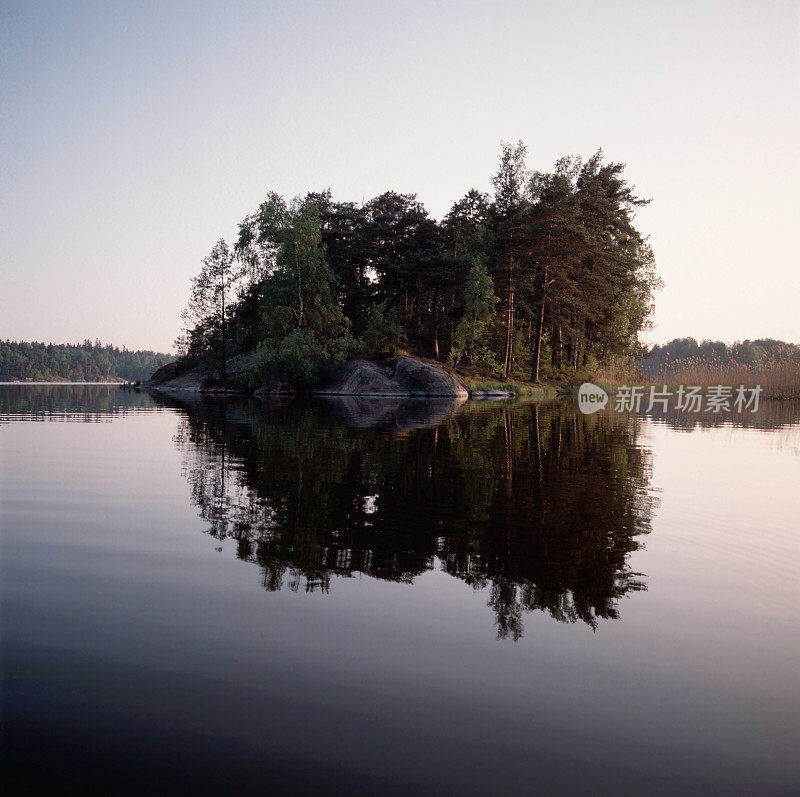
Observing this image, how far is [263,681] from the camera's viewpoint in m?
3.18

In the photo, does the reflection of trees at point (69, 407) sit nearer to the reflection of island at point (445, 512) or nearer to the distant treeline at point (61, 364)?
the reflection of island at point (445, 512)

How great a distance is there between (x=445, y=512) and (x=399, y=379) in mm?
37509

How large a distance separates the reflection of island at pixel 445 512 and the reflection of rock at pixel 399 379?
28.4 meters

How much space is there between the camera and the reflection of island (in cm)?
495

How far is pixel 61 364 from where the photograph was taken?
162 metres

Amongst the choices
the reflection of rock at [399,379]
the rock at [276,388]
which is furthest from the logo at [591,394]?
the rock at [276,388]

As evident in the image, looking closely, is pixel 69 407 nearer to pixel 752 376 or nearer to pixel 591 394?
pixel 591 394

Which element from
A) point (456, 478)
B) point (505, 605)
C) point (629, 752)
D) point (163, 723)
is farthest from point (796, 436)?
point (163, 723)

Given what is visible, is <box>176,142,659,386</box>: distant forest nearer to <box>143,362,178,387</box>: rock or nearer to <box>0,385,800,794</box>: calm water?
<box>143,362,178,387</box>: rock

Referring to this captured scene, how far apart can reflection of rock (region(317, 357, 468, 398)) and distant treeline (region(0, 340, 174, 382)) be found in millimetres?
117310

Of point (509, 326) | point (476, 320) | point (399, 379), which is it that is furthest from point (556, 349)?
point (399, 379)

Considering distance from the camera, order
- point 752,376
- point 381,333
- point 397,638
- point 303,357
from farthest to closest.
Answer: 1. point 381,333
2. point 303,357
3. point 752,376
4. point 397,638

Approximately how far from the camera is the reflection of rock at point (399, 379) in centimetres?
4331

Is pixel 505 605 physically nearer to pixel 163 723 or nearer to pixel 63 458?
pixel 163 723
